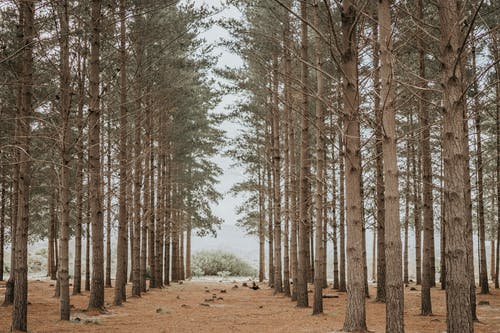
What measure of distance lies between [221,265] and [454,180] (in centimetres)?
3446

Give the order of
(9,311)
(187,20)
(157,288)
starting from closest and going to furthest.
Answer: (9,311) < (187,20) < (157,288)

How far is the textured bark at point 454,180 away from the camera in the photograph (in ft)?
20.1

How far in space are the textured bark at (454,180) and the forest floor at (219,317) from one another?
3.07 m

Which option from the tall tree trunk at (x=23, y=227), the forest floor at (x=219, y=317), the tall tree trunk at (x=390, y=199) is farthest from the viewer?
the forest floor at (x=219, y=317)

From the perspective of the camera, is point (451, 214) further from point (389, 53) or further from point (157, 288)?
point (157, 288)

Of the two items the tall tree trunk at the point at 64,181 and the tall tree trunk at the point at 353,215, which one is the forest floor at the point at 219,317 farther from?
the tall tree trunk at the point at 353,215

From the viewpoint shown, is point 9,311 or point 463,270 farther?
point 9,311

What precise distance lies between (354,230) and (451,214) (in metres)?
2.18

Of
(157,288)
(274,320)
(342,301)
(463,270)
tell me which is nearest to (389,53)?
(463,270)

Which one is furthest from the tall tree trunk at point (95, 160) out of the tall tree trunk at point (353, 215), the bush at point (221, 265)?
the bush at point (221, 265)

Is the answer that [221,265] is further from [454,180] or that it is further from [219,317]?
[454,180]

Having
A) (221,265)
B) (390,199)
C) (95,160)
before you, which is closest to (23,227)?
(95,160)

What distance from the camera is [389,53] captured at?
23.1 feet

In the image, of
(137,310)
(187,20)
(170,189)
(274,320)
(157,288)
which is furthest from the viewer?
(170,189)
